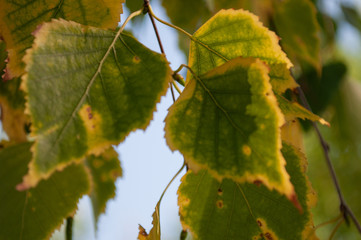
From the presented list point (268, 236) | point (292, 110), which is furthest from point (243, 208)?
point (292, 110)

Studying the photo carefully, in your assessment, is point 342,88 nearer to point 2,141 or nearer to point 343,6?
point 343,6

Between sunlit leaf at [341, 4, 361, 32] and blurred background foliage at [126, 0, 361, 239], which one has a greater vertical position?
sunlit leaf at [341, 4, 361, 32]

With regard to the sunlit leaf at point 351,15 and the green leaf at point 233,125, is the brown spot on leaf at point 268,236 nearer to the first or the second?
the green leaf at point 233,125

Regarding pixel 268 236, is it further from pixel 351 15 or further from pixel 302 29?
pixel 351 15

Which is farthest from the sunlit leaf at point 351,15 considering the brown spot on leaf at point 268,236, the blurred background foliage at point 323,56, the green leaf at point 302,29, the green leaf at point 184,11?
the brown spot on leaf at point 268,236

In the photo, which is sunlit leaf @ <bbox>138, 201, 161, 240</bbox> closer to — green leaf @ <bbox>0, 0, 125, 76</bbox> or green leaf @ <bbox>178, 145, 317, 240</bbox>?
green leaf @ <bbox>178, 145, 317, 240</bbox>

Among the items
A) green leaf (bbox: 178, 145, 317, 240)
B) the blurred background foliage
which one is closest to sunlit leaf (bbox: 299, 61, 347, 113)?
the blurred background foliage

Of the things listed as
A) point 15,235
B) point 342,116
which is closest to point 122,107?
point 15,235
